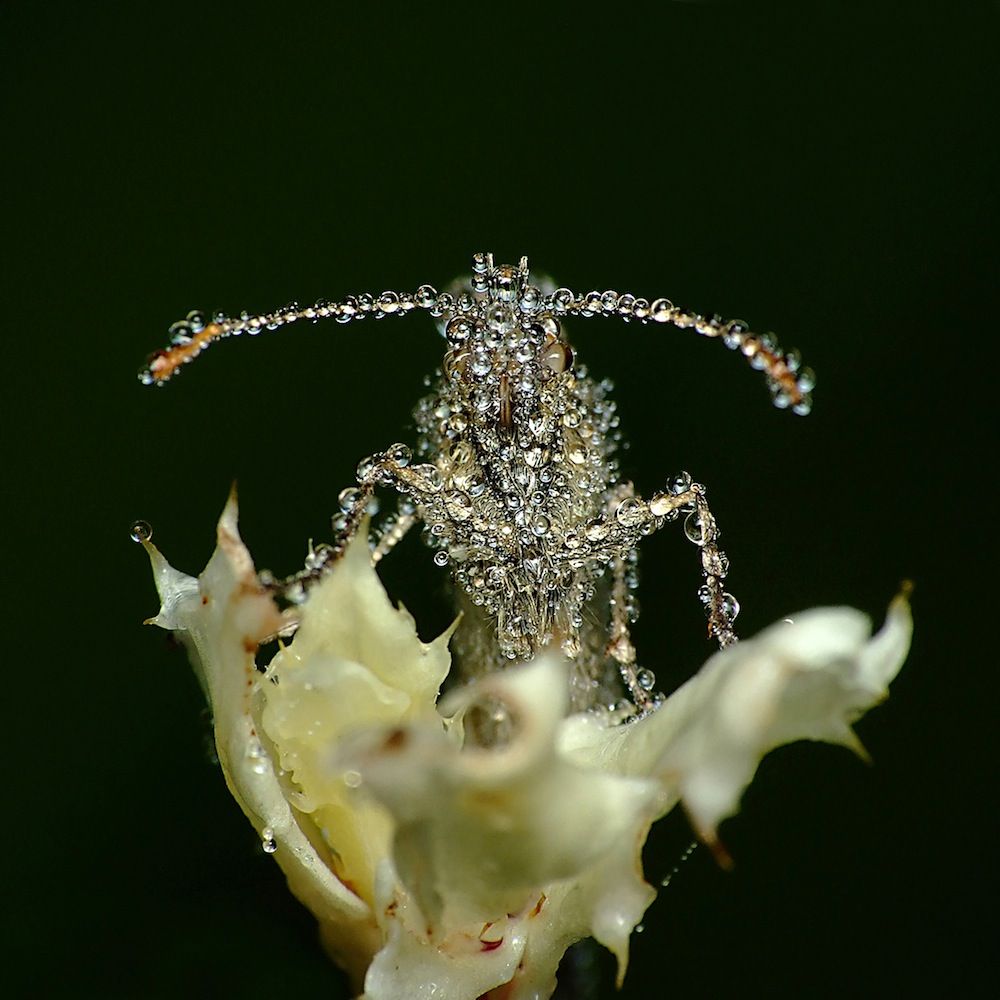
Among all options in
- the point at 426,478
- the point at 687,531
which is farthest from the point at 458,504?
the point at 687,531

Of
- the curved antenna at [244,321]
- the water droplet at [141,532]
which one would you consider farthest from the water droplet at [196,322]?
the water droplet at [141,532]

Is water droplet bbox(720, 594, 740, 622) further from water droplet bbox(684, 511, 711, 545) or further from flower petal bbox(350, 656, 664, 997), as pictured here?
flower petal bbox(350, 656, 664, 997)

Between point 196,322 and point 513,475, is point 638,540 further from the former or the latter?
point 196,322

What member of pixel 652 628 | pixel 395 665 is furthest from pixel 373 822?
pixel 652 628

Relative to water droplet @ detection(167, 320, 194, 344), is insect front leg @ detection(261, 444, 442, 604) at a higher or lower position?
lower

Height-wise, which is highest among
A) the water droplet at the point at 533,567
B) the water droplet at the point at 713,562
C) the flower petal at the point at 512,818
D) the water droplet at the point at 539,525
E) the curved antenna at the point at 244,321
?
the curved antenna at the point at 244,321

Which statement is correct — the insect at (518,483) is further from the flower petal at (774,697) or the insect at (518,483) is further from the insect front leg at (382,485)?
the flower petal at (774,697)

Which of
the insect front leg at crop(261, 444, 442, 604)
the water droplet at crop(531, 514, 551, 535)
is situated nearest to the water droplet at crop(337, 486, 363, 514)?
the insect front leg at crop(261, 444, 442, 604)
